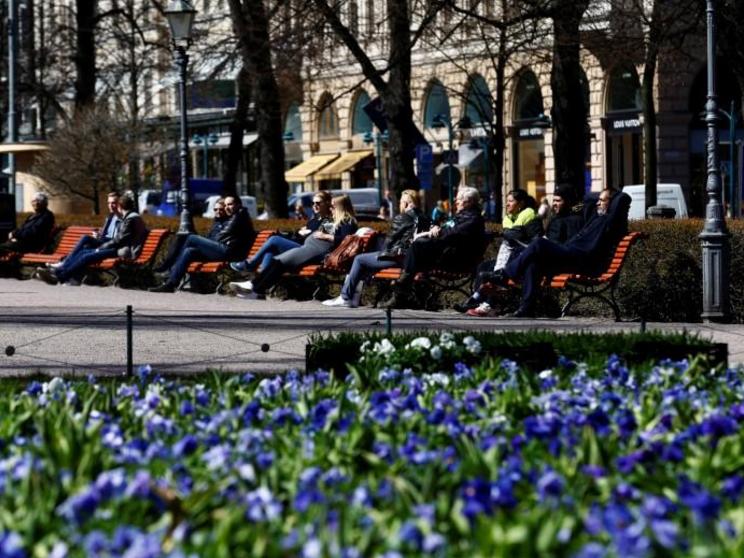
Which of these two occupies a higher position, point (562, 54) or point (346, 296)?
point (562, 54)

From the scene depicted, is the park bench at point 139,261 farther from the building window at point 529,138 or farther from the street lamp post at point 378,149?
the building window at point 529,138

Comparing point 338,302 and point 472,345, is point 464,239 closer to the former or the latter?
point 338,302

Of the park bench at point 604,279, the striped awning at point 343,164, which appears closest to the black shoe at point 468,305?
the park bench at point 604,279

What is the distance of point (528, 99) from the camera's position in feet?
195

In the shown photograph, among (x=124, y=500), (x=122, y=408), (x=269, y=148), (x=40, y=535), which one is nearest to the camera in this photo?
(x=40, y=535)

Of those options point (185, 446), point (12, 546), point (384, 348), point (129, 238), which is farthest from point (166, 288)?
point (12, 546)

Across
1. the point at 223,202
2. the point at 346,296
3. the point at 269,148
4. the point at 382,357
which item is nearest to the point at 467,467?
the point at 382,357

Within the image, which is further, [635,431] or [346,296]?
[346,296]

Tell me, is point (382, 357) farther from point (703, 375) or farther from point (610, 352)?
point (703, 375)

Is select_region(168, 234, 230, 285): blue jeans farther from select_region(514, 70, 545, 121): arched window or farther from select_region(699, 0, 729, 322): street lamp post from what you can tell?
select_region(514, 70, 545, 121): arched window

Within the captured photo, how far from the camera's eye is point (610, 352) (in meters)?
11.3

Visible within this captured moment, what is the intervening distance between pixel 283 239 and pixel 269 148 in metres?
11.4

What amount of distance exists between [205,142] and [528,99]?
19594 millimetres

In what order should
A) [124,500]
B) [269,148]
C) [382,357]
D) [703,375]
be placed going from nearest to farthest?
1. [124,500]
2. [703,375]
3. [382,357]
4. [269,148]
